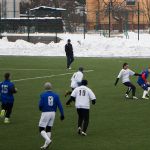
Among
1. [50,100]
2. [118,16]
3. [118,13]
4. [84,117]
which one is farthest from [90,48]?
[50,100]

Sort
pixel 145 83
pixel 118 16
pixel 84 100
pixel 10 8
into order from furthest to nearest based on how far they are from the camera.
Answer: pixel 10 8 < pixel 118 16 < pixel 145 83 < pixel 84 100

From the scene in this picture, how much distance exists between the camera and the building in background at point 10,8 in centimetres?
9369

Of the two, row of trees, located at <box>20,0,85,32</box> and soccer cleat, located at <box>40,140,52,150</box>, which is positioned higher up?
row of trees, located at <box>20,0,85,32</box>

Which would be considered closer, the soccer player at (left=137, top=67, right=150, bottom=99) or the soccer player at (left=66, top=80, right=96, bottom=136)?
the soccer player at (left=66, top=80, right=96, bottom=136)

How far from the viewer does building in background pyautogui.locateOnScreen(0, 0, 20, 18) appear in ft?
307

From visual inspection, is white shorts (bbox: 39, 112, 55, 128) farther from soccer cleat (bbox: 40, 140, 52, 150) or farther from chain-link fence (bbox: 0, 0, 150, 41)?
chain-link fence (bbox: 0, 0, 150, 41)

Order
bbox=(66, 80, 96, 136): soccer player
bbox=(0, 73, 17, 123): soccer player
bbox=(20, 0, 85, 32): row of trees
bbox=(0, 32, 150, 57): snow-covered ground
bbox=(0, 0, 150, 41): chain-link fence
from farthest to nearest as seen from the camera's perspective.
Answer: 1. bbox=(20, 0, 85, 32): row of trees
2. bbox=(0, 0, 150, 41): chain-link fence
3. bbox=(0, 32, 150, 57): snow-covered ground
4. bbox=(0, 73, 17, 123): soccer player
5. bbox=(66, 80, 96, 136): soccer player

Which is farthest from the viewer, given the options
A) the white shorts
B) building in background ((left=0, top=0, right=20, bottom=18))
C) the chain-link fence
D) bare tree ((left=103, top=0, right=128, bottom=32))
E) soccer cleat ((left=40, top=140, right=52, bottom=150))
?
building in background ((left=0, top=0, right=20, bottom=18))

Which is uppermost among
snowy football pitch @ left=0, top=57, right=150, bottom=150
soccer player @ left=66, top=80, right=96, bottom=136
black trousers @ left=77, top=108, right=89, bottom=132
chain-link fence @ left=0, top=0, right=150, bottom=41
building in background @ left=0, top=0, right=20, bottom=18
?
building in background @ left=0, top=0, right=20, bottom=18

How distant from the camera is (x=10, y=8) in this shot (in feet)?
323

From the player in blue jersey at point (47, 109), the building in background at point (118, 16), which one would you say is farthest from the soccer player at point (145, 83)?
Result: the building in background at point (118, 16)

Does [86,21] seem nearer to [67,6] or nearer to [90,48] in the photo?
[67,6]

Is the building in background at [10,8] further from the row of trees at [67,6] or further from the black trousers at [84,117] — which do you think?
the black trousers at [84,117]

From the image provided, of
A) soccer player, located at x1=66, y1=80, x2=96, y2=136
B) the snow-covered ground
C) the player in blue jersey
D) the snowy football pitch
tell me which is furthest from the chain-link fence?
the player in blue jersey
